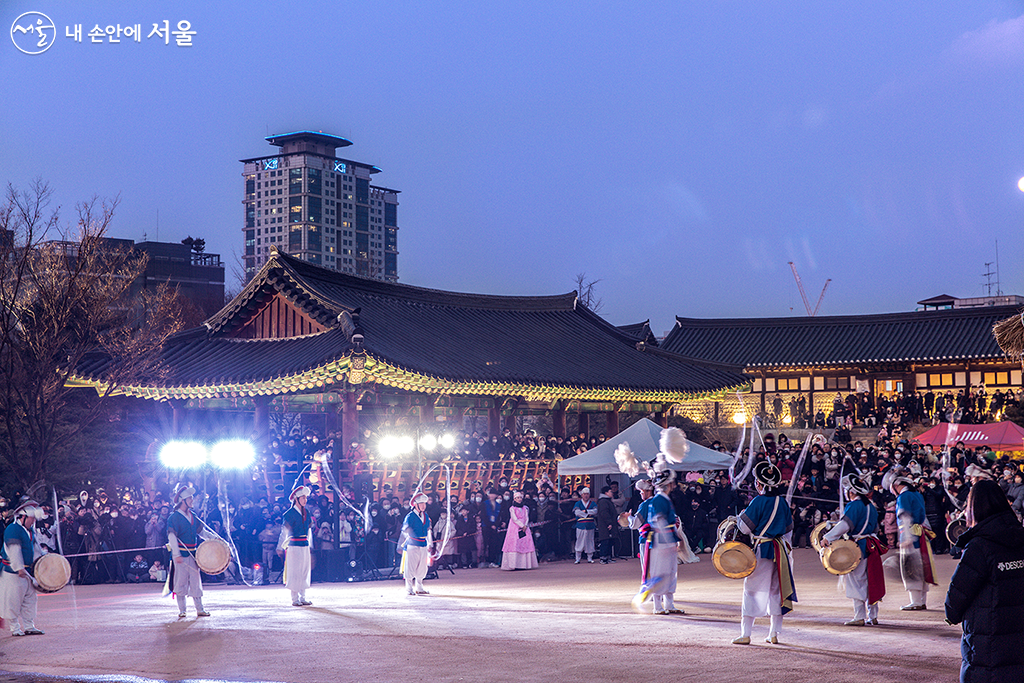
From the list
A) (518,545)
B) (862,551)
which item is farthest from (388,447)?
(862,551)

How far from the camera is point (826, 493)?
2195cm

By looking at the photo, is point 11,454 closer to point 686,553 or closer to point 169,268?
point 686,553

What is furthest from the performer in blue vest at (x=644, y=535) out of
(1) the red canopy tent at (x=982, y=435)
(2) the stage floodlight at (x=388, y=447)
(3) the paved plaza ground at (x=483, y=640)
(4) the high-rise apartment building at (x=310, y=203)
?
(4) the high-rise apartment building at (x=310, y=203)

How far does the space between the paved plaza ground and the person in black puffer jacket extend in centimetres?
278

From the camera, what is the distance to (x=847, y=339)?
149 ft

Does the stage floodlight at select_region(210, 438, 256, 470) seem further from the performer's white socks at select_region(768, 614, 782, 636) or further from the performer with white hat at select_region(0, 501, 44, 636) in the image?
the performer's white socks at select_region(768, 614, 782, 636)

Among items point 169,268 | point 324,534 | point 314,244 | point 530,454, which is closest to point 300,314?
point 530,454

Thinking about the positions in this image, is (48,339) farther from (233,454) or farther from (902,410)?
(902,410)

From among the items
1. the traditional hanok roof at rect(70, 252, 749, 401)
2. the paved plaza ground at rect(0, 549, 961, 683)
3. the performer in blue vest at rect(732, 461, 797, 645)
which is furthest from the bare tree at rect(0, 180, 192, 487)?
the performer in blue vest at rect(732, 461, 797, 645)

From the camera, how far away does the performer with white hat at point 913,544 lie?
1323cm

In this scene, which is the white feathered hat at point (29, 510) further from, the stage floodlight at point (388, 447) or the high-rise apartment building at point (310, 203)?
the high-rise apartment building at point (310, 203)

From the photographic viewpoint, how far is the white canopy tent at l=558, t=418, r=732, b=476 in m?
22.6

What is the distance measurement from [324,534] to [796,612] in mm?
8755

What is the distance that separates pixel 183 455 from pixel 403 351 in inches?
213
